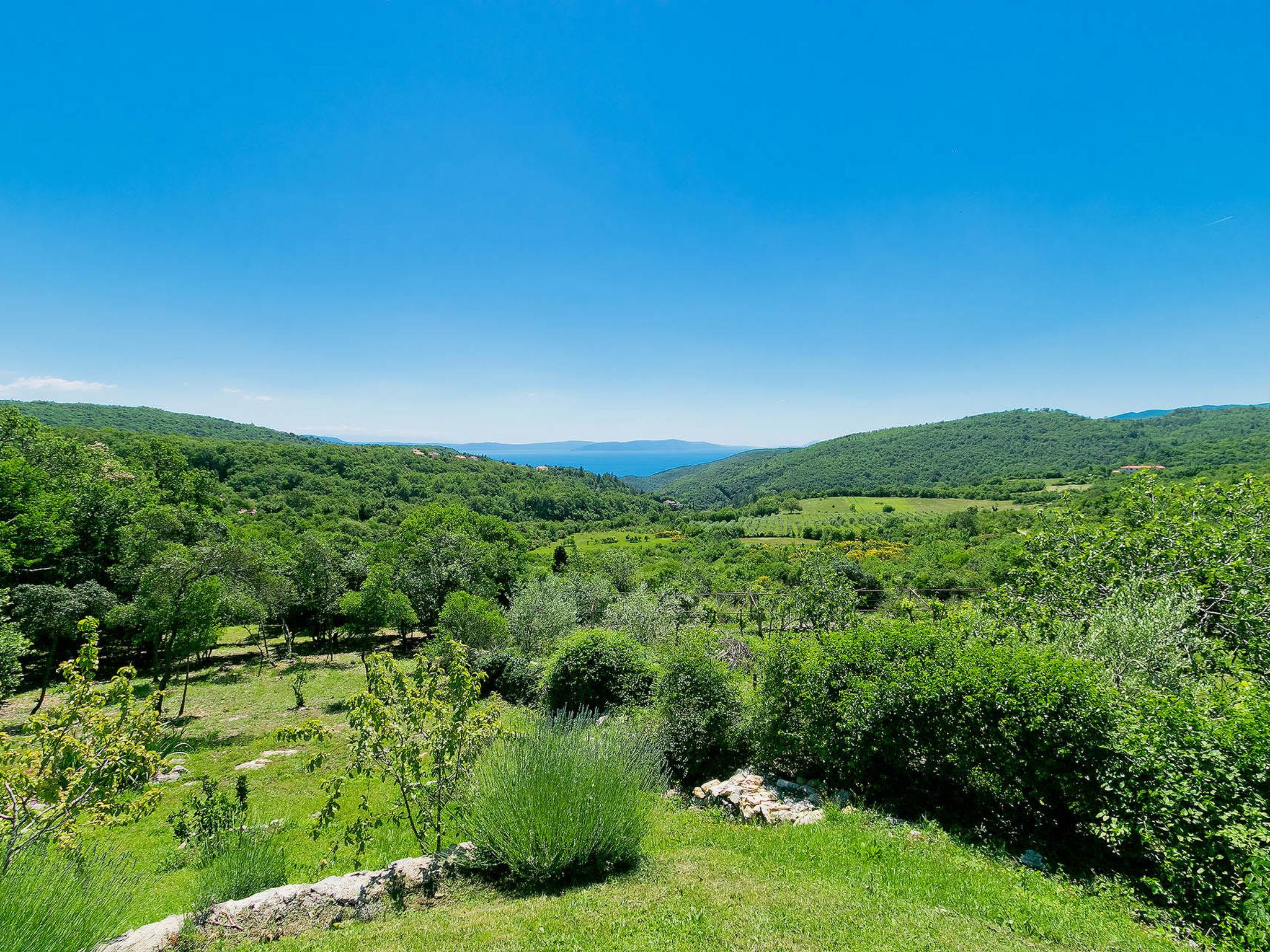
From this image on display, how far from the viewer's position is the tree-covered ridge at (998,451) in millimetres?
Answer: 123562

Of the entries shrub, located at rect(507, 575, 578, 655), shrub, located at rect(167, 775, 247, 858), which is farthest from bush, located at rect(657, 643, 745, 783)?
shrub, located at rect(507, 575, 578, 655)

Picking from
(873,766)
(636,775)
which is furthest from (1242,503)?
(636,775)

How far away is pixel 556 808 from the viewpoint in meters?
A: 5.92

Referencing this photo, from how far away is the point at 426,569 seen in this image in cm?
3106

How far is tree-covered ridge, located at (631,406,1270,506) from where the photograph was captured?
124 metres

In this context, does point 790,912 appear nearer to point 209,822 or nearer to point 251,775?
point 209,822

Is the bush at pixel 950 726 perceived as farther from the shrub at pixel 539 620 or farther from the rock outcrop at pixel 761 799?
the shrub at pixel 539 620

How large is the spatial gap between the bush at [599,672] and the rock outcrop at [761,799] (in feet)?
13.6

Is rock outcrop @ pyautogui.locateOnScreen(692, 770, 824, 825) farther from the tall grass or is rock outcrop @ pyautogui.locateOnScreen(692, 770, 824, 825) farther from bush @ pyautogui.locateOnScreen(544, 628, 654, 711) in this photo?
the tall grass

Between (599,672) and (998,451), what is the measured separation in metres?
187

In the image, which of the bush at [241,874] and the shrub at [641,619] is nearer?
the bush at [241,874]

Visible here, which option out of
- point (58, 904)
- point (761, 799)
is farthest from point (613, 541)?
point (58, 904)

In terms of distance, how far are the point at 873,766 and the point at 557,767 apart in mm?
6088

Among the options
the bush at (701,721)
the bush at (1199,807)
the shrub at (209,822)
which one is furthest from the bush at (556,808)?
the bush at (1199,807)
